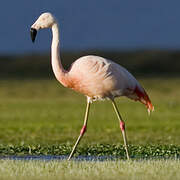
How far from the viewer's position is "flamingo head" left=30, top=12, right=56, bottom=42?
1179cm

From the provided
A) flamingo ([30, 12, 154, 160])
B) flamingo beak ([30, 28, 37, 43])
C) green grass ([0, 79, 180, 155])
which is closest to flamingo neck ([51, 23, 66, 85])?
flamingo ([30, 12, 154, 160])

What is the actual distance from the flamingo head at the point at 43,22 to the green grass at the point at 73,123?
2748mm

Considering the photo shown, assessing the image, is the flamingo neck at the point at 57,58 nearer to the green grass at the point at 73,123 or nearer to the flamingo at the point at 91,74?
the flamingo at the point at 91,74

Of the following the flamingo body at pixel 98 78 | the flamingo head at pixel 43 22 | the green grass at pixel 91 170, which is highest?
the flamingo head at pixel 43 22

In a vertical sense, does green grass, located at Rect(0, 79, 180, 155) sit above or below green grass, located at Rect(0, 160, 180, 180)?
below

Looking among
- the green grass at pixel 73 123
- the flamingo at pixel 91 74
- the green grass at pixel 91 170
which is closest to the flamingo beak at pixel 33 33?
the flamingo at pixel 91 74

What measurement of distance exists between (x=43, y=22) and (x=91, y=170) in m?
3.10

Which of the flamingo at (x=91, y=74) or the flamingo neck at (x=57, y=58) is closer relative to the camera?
the flamingo at (x=91, y=74)

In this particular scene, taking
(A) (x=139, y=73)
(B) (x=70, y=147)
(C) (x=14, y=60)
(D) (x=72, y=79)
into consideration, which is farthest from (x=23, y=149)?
(C) (x=14, y=60)

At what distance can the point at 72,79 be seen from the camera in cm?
1171

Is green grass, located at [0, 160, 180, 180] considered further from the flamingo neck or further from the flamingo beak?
the flamingo beak

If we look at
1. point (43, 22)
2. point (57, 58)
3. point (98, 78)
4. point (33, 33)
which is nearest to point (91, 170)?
point (98, 78)

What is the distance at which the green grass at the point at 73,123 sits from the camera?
15.3 m

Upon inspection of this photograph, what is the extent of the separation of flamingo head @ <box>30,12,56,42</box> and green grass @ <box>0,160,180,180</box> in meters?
2.36
